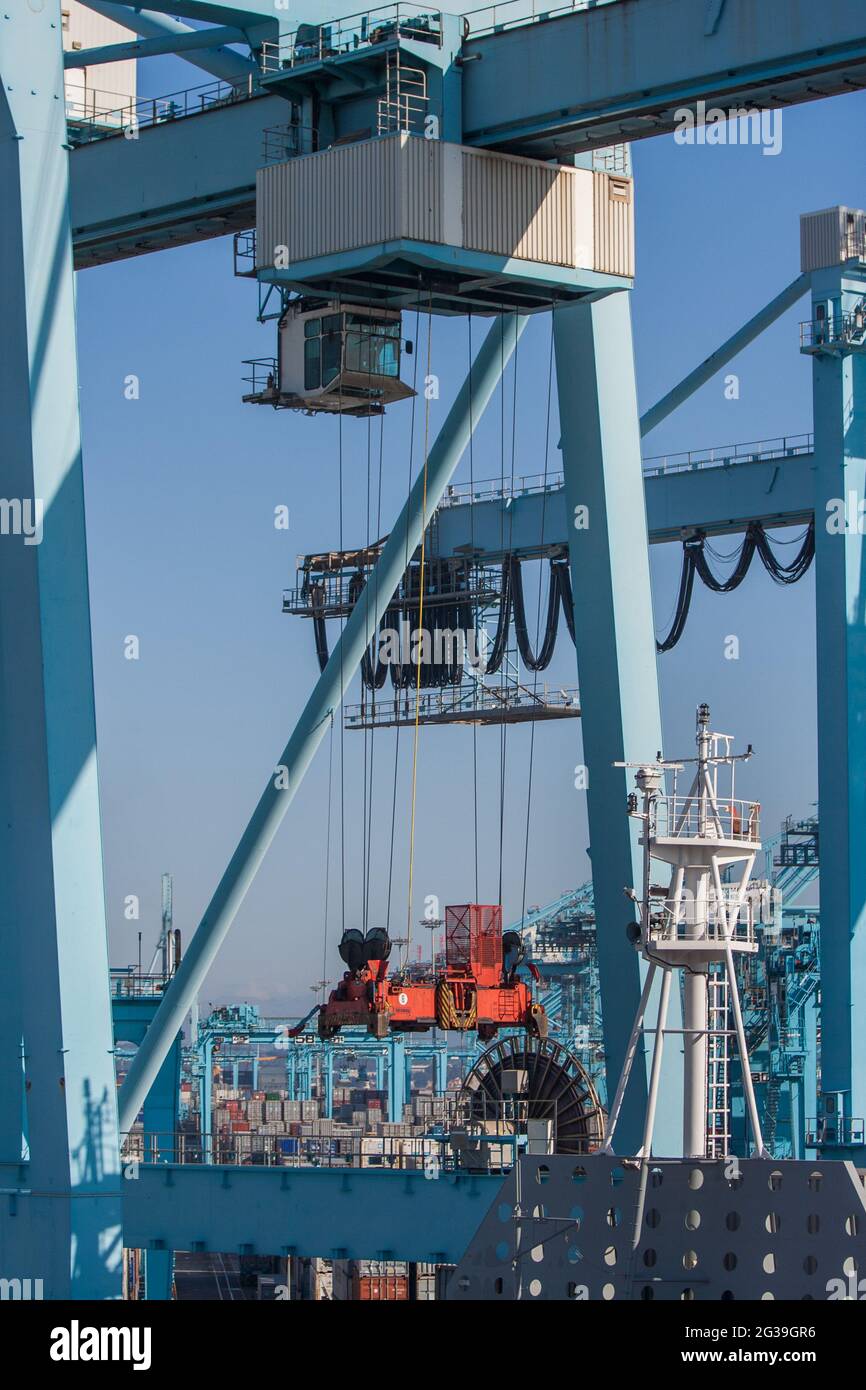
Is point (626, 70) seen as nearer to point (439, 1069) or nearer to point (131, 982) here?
point (131, 982)

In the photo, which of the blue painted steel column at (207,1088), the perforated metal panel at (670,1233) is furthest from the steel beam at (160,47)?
the blue painted steel column at (207,1088)

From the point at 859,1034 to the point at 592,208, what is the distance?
13.0 meters

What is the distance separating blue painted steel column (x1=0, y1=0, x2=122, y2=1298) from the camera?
2442 cm

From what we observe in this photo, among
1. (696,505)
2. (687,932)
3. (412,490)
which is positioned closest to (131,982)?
(696,505)

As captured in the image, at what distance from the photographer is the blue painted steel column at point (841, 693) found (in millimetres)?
34250

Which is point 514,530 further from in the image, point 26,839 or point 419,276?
point 26,839

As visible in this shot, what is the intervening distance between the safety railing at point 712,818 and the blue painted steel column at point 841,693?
922 centimetres

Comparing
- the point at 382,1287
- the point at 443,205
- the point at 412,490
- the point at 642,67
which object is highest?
the point at 642,67

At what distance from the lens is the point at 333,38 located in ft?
97.0

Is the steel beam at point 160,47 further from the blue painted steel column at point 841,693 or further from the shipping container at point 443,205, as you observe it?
the blue painted steel column at point 841,693

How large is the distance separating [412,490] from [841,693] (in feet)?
24.0

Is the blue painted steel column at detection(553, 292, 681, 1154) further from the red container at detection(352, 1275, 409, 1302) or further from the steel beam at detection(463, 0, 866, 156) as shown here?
the red container at detection(352, 1275, 409, 1302)

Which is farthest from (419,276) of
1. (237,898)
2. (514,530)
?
(514,530)

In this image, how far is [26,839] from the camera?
81.0 ft
